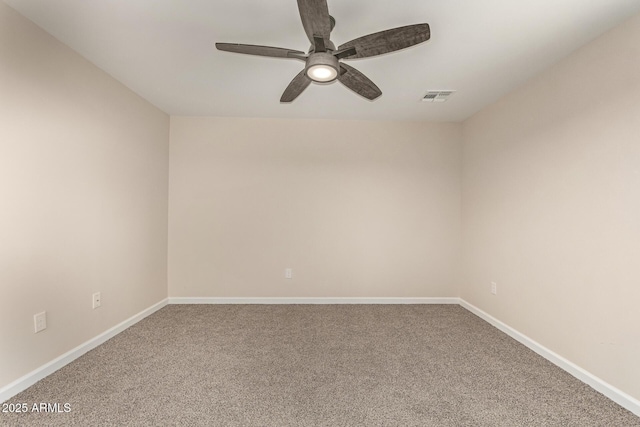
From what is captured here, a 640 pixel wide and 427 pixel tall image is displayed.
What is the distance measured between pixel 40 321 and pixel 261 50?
7.26 ft

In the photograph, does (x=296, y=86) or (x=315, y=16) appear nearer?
(x=315, y=16)

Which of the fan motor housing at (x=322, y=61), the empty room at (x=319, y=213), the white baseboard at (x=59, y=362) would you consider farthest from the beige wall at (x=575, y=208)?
the white baseboard at (x=59, y=362)

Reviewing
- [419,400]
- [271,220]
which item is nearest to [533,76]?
[419,400]

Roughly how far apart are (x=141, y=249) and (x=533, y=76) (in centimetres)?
398

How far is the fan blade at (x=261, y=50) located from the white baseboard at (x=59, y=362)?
230cm

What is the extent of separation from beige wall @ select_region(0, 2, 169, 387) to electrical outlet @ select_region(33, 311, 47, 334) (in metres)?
0.03

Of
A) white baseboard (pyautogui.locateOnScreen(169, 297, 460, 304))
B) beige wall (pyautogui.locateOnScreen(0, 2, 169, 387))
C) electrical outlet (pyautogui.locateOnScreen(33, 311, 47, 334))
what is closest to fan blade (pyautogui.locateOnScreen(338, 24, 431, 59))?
beige wall (pyautogui.locateOnScreen(0, 2, 169, 387))

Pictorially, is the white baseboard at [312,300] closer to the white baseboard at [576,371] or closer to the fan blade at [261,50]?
the white baseboard at [576,371]

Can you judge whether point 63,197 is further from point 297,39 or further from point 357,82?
point 357,82

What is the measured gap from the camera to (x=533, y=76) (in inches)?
98.1

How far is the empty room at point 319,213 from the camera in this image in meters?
1.72

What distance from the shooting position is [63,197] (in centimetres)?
213

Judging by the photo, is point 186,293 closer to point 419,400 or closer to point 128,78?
point 128,78

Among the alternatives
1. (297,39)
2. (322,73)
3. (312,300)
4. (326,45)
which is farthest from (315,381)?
(297,39)
